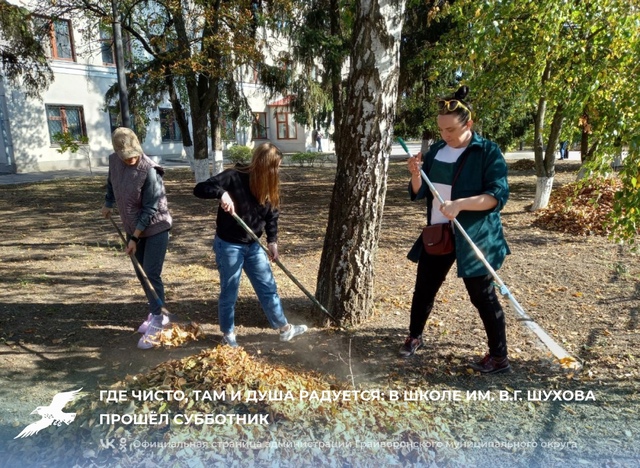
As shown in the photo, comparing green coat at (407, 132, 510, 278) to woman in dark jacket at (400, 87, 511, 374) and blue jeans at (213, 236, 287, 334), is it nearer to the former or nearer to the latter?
woman in dark jacket at (400, 87, 511, 374)

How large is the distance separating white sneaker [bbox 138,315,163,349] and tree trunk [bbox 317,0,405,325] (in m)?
1.37

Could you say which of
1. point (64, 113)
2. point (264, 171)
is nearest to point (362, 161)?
point (264, 171)

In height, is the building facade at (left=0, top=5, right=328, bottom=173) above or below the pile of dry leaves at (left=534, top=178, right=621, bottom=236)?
above

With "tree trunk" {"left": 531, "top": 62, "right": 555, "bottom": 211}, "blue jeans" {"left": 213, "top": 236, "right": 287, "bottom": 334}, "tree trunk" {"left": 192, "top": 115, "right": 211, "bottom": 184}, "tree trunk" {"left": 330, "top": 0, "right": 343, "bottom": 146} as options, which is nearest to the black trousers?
"blue jeans" {"left": 213, "top": 236, "right": 287, "bottom": 334}

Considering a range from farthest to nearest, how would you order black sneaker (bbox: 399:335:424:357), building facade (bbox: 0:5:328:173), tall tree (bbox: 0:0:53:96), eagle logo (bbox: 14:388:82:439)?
building facade (bbox: 0:5:328:173), tall tree (bbox: 0:0:53:96), black sneaker (bbox: 399:335:424:357), eagle logo (bbox: 14:388:82:439)

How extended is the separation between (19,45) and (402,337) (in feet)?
43.8

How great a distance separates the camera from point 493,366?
3.29 m

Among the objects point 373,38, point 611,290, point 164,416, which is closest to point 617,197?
point 611,290

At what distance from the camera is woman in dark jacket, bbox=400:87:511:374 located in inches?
116

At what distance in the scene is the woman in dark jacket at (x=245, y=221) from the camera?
3.45 m

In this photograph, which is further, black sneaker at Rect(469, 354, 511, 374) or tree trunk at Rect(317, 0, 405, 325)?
Answer: tree trunk at Rect(317, 0, 405, 325)

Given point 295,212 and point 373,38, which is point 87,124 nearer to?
point 295,212

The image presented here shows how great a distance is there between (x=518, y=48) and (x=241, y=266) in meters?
5.68

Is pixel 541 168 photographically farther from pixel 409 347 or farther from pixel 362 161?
pixel 409 347
